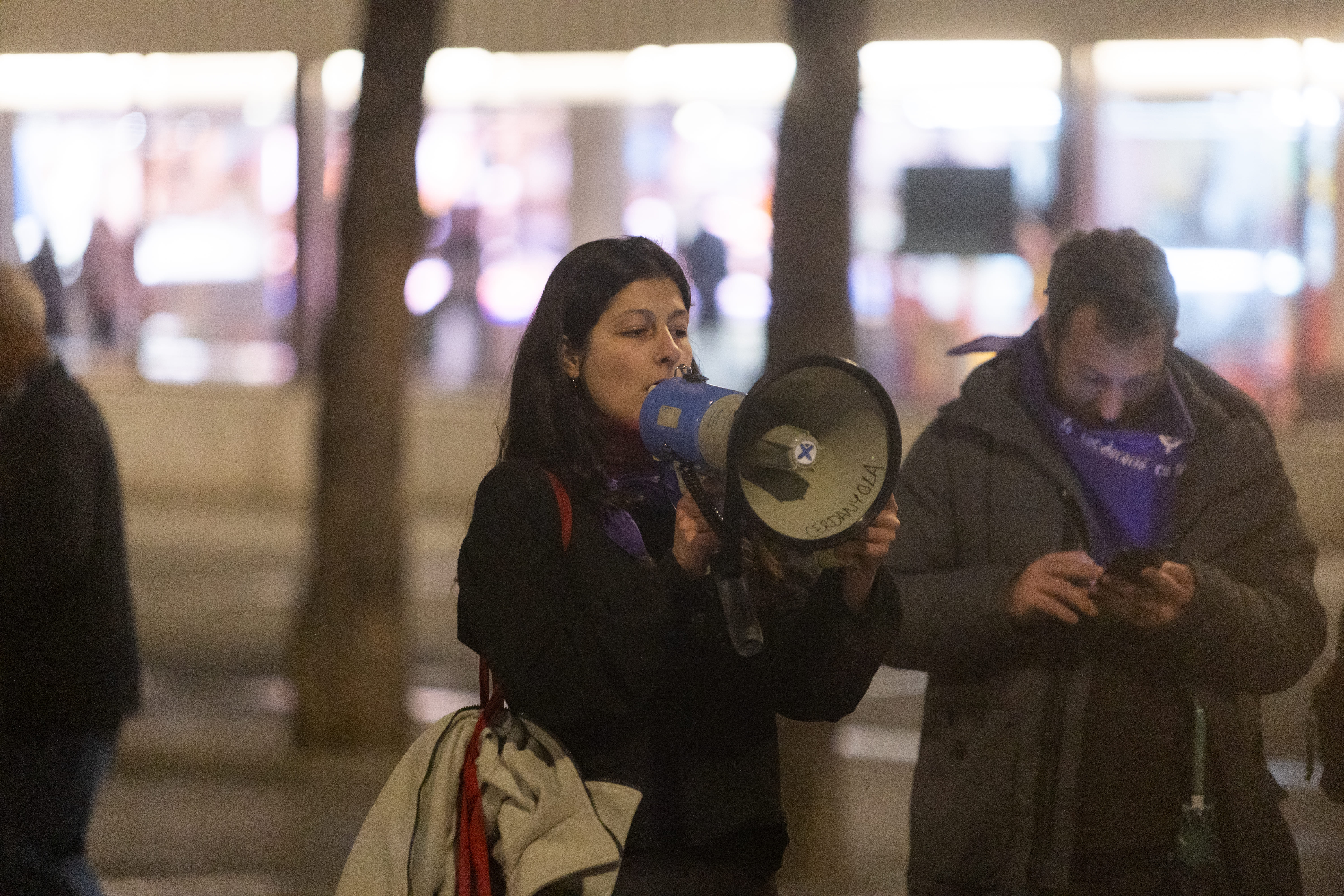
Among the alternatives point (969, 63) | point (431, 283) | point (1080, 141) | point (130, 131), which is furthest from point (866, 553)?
point (130, 131)

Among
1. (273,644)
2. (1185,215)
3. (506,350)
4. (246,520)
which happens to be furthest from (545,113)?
(273,644)

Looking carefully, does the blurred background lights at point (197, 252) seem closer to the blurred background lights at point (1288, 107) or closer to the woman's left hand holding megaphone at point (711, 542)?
the blurred background lights at point (1288, 107)

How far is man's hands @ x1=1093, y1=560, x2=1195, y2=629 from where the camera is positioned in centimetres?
256

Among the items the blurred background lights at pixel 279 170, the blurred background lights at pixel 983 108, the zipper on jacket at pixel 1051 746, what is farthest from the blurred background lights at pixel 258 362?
the zipper on jacket at pixel 1051 746

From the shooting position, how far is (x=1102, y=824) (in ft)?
8.90

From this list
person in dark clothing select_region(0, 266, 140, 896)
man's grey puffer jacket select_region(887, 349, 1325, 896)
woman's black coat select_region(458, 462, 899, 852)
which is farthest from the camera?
person in dark clothing select_region(0, 266, 140, 896)

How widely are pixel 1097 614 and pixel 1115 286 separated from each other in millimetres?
543

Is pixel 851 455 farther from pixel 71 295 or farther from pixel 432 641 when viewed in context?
pixel 71 295

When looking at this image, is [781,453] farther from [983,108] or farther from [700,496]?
[983,108]

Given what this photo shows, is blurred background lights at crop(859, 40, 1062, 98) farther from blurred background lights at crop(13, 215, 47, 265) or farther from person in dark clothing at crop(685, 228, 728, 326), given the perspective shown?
blurred background lights at crop(13, 215, 47, 265)

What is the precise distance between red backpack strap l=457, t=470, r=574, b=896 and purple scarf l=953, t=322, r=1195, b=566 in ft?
3.24

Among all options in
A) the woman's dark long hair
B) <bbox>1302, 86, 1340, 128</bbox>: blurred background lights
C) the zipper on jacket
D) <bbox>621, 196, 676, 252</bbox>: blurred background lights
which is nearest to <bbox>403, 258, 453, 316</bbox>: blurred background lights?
<bbox>621, 196, 676, 252</bbox>: blurred background lights

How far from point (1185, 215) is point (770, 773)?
11.0m

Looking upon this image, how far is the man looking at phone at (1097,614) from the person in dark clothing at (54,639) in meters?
1.86
